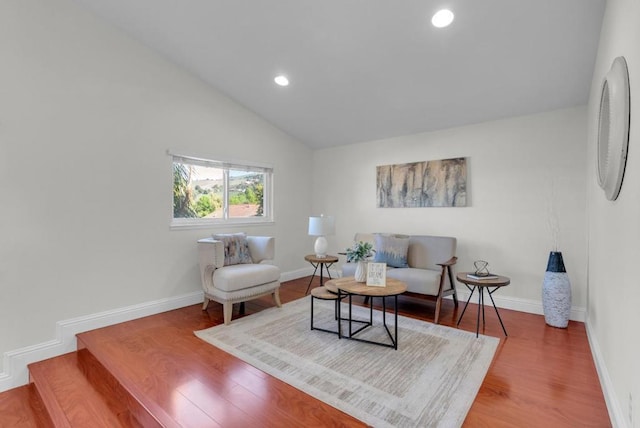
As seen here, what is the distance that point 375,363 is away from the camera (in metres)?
2.34

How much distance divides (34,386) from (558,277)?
4.59m

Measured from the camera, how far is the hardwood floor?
1.75 m

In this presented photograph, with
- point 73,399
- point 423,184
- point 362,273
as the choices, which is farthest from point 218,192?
point 423,184

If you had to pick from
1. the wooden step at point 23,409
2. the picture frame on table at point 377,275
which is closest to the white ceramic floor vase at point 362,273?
the picture frame on table at point 377,275

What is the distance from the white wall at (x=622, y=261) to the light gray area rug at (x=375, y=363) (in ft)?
2.35

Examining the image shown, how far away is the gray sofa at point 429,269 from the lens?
329cm

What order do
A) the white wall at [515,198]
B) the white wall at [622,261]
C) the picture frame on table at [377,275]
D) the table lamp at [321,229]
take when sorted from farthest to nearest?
the table lamp at [321,229] → the white wall at [515,198] → the picture frame on table at [377,275] → the white wall at [622,261]

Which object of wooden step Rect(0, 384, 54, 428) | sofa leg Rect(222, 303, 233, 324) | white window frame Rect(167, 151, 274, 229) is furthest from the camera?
white window frame Rect(167, 151, 274, 229)

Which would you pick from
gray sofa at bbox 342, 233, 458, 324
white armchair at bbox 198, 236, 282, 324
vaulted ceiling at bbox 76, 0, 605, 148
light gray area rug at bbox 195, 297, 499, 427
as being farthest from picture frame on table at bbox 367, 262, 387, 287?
vaulted ceiling at bbox 76, 0, 605, 148

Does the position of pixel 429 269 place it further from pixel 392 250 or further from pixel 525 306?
pixel 525 306

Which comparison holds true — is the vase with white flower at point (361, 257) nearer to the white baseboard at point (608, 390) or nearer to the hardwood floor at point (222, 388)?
the hardwood floor at point (222, 388)

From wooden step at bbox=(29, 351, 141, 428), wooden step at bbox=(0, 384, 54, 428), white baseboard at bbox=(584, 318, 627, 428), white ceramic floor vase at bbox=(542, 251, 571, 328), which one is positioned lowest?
wooden step at bbox=(0, 384, 54, 428)

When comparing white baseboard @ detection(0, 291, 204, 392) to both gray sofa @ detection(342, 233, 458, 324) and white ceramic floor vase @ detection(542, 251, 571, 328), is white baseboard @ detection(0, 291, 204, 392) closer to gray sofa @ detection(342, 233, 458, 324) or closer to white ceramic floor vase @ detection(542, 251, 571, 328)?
gray sofa @ detection(342, 233, 458, 324)

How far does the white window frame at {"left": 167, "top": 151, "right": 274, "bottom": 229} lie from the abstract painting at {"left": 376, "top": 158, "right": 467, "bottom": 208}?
166 centimetres
